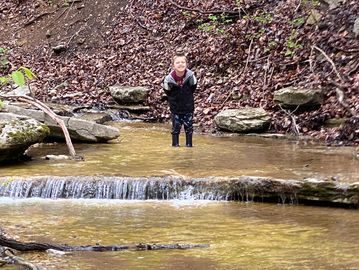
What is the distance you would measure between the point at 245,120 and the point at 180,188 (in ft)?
18.1

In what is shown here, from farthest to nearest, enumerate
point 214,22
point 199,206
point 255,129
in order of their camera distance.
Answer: point 214,22 → point 255,129 → point 199,206

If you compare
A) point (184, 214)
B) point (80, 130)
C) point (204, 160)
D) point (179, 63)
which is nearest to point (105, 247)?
point (184, 214)

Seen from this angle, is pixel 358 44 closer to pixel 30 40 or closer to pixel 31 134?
pixel 31 134

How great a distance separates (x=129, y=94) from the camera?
17.8 metres

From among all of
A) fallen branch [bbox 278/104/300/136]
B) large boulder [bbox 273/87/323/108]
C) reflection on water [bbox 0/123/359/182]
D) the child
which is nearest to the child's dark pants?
the child

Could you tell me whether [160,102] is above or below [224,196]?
above

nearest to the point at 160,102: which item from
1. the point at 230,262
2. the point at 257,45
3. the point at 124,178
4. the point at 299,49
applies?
the point at 257,45

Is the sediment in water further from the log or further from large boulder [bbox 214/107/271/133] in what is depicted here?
large boulder [bbox 214/107/271/133]

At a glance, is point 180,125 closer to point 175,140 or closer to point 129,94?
point 175,140

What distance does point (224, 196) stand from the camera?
8445 mm

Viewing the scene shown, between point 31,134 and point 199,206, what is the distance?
347cm

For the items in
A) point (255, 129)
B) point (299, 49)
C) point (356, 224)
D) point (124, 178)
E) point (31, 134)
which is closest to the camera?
point (356, 224)

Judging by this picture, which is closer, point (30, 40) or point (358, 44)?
point (358, 44)

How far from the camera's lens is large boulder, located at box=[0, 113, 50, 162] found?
9930 mm
